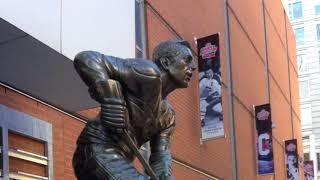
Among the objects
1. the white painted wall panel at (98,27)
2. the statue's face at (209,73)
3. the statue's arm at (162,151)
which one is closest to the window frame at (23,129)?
the white painted wall panel at (98,27)

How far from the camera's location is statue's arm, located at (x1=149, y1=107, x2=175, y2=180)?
4.67m

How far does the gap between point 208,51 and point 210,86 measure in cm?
93

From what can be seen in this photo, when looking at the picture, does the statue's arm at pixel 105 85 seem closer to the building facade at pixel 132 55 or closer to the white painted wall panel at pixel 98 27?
the building facade at pixel 132 55

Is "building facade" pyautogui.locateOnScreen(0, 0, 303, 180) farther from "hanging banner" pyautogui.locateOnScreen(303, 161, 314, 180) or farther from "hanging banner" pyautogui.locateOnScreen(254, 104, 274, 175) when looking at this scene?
"hanging banner" pyautogui.locateOnScreen(303, 161, 314, 180)

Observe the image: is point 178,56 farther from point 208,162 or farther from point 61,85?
point 208,162

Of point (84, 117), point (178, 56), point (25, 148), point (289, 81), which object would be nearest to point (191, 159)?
point (84, 117)

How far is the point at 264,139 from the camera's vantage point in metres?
25.6

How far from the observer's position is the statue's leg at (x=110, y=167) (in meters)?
4.26

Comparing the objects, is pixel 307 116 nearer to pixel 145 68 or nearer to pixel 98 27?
pixel 98 27

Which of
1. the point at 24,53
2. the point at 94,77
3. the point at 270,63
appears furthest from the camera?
the point at 270,63

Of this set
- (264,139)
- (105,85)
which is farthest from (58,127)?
(264,139)

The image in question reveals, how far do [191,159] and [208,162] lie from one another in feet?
5.82

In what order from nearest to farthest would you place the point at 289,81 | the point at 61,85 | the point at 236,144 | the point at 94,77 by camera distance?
the point at 94,77 < the point at 61,85 < the point at 236,144 < the point at 289,81

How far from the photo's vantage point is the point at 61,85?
9484mm
